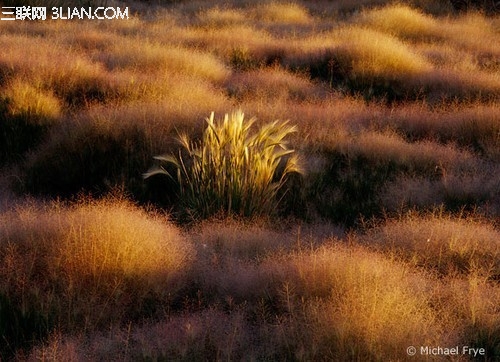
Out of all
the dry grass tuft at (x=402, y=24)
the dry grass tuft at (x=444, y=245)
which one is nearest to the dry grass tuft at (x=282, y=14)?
the dry grass tuft at (x=402, y=24)

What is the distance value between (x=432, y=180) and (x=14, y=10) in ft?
34.0

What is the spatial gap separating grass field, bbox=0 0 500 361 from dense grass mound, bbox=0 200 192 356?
15mm

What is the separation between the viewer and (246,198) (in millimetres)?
5340

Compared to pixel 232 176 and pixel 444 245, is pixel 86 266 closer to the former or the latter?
pixel 232 176

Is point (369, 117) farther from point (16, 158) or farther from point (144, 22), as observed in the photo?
point (144, 22)

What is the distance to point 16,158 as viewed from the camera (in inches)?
265

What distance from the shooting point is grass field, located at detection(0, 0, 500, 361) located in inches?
129

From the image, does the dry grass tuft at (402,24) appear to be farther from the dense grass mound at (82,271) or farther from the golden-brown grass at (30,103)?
the dense grass mound at (82,271)

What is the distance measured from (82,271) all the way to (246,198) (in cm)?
183

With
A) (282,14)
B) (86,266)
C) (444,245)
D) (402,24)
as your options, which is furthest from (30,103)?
(282,14)

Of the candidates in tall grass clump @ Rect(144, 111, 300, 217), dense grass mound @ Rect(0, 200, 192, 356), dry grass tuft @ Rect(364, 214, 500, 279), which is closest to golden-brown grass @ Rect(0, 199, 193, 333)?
dense grass mound @ Rect(0, 200, 192, 356)

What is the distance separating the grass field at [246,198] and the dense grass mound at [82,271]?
2 centimetres

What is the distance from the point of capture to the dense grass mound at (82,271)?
3459 millimetres

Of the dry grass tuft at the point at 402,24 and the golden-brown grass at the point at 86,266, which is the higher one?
the dry grass tuft at the point at 402,24
